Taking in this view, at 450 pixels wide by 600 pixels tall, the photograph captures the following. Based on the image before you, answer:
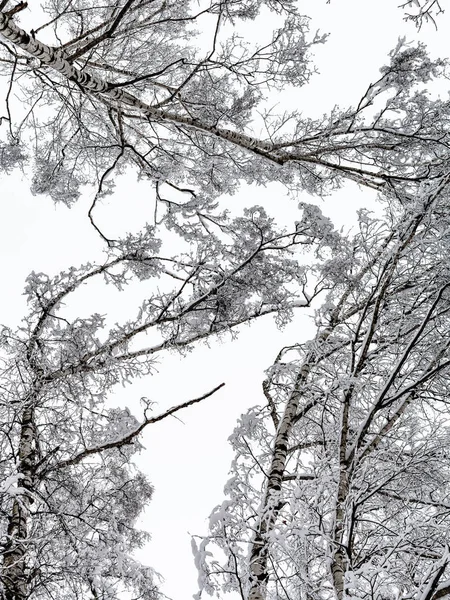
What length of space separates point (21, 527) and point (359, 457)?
336 centimetres

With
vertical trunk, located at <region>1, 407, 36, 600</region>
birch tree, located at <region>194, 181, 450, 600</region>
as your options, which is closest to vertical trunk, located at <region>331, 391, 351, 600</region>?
birch tree, located at <region>194, 181, 450, 600</region>

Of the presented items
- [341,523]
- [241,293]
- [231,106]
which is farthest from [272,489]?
[231,106]

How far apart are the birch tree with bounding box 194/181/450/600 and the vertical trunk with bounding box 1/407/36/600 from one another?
61.5 inches

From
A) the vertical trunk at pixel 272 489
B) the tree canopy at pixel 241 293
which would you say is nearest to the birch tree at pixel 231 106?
the tree canopy at pixel 241 293

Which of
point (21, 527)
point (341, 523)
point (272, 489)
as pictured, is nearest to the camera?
point (341, 523)

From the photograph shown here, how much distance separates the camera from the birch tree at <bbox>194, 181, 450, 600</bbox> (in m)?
2.89

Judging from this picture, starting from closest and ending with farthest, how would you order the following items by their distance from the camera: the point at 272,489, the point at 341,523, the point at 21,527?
the point at 341,523 < the point at 272,489 < the point at 21,527

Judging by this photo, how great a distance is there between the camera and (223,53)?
625 centimetres

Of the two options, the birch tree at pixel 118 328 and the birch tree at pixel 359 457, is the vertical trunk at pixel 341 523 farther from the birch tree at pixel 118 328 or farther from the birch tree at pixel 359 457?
the birch tree at pixel 118 328

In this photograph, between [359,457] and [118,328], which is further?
[118,328]

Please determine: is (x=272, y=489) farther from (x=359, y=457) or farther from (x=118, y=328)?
(x=118, y=328)

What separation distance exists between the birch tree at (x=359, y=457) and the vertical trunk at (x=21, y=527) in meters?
1.56

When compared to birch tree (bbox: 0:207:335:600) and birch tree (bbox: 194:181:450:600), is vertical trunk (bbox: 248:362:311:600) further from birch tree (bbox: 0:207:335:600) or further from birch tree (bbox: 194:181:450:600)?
birch tree (bbox: 0:207:335:600)

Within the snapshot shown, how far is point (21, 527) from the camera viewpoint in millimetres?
4992
